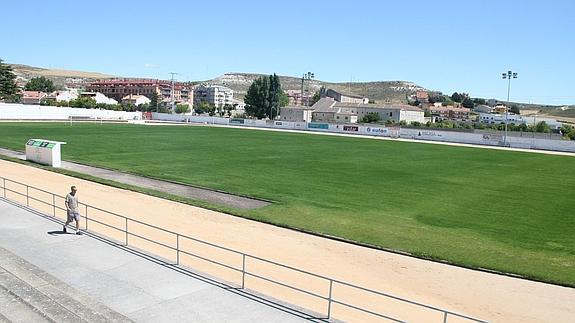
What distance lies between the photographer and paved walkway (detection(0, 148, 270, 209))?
2678 cm

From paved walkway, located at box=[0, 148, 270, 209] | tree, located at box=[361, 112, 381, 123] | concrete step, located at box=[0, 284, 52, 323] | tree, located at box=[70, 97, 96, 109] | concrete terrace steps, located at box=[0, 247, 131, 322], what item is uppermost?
tree, located at box=[70, 97, 96, 109]

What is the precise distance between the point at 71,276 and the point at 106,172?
24852 mm

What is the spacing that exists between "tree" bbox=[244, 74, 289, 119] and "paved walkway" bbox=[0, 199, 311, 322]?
446 feet

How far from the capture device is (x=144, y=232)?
19562 millimetres

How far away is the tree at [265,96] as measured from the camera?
490 feet

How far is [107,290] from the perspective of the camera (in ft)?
39.0

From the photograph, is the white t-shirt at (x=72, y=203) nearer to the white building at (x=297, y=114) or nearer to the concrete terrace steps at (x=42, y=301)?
the concrete terrace steps at (x=42, y=301)

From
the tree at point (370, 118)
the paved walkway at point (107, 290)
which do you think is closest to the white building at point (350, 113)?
the tree at point (370, 118)

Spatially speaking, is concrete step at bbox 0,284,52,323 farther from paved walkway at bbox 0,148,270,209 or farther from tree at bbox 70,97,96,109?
tree at bbox 70,97,96,109

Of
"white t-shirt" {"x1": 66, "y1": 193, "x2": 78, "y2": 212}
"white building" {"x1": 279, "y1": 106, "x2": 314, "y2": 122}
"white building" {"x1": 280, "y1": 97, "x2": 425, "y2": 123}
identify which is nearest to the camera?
"white t-shirt" {"x1": 66, "y1": 193, "x2": 78, "y2": 212}

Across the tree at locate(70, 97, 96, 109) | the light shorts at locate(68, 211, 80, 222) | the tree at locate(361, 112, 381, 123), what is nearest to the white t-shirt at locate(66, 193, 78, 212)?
the light shorts at locate(68, 211, 80, 222)

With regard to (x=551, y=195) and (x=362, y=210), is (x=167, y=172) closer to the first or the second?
(x=362, y=210)

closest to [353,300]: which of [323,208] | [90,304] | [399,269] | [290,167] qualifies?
[399,269]

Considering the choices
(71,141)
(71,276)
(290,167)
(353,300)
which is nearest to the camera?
(71,276)
